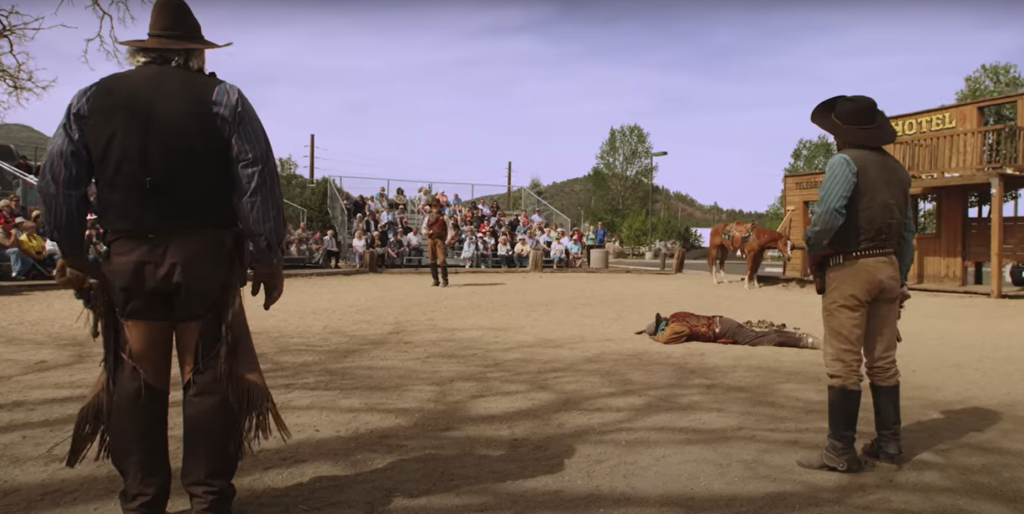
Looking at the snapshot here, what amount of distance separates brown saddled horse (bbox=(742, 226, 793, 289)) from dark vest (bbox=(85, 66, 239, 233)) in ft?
53.1

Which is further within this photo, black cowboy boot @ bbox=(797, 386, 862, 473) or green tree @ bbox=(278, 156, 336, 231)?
green tree @ bbox=(278, 156, 336, 231)

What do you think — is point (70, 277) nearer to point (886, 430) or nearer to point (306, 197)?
point (886, 430)

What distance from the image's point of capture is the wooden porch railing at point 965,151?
47.3 ft

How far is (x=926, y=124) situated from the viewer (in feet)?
60.6

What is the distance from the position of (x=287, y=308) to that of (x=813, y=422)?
821cm

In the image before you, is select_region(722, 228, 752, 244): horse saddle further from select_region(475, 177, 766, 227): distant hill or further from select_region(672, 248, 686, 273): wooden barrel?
select_region(475, 177, 766, 227): distant hill

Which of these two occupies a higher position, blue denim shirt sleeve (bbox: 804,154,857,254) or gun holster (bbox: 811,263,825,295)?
blue denim shirt sleeve (bbox: 804,154,857,254)

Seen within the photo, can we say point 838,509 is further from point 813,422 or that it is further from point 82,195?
point 82,195

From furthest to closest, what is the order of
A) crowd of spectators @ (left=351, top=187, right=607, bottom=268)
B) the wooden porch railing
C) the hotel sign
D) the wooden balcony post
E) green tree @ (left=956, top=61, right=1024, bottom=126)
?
green tree @ (left=956, top=61, right=1024, bottom=126) < crowd of spectators @ (left=351, top=187, right=607, bottom=268) < the hotel sign < the wooden porch railing < the wooden balcony post

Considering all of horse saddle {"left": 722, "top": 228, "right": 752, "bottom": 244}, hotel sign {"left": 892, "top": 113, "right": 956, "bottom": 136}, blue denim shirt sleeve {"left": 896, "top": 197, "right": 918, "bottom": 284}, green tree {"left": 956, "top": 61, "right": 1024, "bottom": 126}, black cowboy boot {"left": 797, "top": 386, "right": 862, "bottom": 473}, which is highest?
green tree {"left": 956, "top": 61, "right": 1024, "bottom": 126}

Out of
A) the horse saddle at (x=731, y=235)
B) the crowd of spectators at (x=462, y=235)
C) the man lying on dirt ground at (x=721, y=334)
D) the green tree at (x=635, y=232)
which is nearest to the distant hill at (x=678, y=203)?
the green tree at (x=635, y=232)

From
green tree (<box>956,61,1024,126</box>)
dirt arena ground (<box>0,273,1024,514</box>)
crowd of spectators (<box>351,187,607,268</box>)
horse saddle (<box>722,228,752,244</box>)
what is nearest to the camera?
dirt arena ground (<box>0,273,1024,514</box>)

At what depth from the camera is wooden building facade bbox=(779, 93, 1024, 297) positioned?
14453mm

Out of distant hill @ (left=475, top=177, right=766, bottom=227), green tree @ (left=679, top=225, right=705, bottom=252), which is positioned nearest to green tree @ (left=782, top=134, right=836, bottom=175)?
green tree @ (left=679, top=225, right=705, bottom=252)
